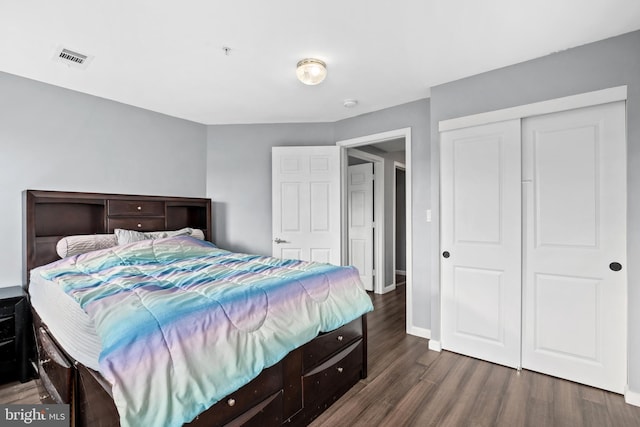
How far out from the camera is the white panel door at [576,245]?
2.07 meters

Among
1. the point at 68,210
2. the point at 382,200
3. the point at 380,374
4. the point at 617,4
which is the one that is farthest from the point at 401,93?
the point at 68,210

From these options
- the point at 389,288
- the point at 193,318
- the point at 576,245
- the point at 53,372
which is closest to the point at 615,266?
the point at 576,245

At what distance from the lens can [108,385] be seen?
3.81 feet

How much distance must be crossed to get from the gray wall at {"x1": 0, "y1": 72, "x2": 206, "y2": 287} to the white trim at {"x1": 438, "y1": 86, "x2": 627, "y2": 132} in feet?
9.86

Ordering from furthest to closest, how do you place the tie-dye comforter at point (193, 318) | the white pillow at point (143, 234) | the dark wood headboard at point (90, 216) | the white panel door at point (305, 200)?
the white panel door at point (305, 200) < the white pillow at point (143, 234) < the dark wood headboard at point (90, 216) < the tie-dye comforter at point (193, 318)

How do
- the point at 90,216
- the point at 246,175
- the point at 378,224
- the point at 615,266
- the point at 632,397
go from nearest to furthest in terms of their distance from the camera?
1. the point at 632,397
2. the point at 615,266
3. the point at 90,216
4. the point at 246,175
5. the point at 378,224

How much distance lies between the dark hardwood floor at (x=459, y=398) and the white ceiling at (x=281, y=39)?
7.96 feet

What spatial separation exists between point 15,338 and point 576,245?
14.0ft

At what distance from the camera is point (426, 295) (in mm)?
3133

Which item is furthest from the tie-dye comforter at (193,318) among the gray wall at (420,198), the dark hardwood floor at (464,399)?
the gray wall at (420,198)

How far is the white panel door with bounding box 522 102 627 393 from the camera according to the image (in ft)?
6.79

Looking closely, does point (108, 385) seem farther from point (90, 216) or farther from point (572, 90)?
point (572, 90)

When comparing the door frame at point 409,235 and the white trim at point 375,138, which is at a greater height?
the white trim at point 375,138

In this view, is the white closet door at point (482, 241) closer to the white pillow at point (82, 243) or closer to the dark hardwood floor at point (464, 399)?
the dark hardwood floor at point (464, 399)
